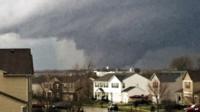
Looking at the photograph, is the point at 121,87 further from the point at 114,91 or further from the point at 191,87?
the point at 191,87

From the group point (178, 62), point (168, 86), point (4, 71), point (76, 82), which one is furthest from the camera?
point (178, 62)

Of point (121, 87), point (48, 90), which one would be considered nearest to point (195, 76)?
point (121, 87)

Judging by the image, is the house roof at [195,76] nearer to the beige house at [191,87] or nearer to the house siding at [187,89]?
the beige house at [191,87]

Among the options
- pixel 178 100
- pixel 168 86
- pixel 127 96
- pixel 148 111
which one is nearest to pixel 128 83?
pixel 127 96

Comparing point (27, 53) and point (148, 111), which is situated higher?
point (27, 53)

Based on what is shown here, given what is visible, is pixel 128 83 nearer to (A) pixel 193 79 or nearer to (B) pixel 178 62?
(A) pixel 193 79

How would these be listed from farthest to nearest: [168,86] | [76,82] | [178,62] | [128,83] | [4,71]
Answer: [178,62] < [76,82] < [128,83] < [168,86] < [4,71]

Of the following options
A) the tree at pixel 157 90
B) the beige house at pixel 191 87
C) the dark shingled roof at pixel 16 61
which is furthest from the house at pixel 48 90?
the dark shingled roof at pixel 16 61
